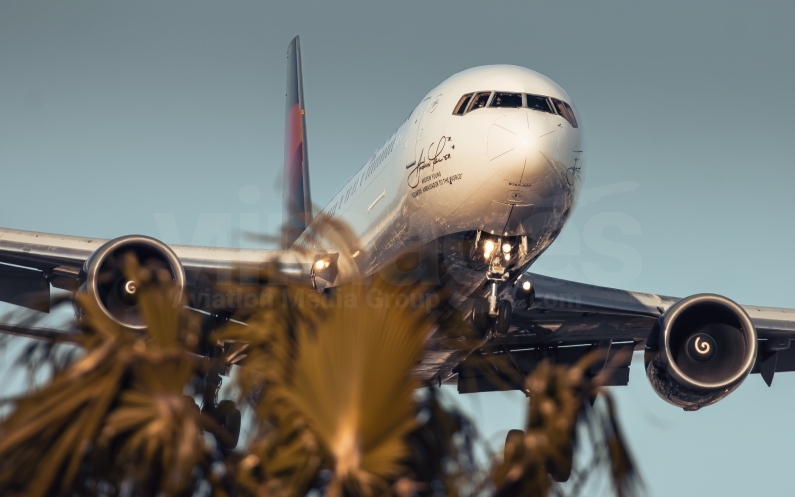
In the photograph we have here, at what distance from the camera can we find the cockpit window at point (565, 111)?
14.4 meters

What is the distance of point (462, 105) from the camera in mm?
14812

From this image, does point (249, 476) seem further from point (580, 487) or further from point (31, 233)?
point (31, 233)

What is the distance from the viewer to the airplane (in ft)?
45.9

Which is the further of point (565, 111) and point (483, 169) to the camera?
point (565, 111)

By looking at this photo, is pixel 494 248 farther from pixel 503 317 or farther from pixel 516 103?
pixel 516 103

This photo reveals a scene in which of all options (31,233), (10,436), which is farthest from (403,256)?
(31,233)

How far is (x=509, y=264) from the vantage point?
14.7 m

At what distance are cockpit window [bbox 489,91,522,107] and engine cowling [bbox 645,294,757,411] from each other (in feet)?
16.7

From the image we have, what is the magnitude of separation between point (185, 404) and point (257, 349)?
39cm

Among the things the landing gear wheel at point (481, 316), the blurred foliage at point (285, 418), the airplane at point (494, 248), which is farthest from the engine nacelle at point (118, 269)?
the blurred foliage at point (285, 418)

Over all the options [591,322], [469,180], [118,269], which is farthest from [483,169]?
[591,322]

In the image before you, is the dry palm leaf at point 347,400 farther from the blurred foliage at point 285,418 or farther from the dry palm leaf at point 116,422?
the dry palm leaf at point 116,422
